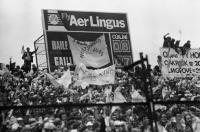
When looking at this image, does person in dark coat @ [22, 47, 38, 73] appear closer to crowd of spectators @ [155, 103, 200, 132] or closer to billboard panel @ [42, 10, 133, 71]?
billboard panel @ [42, 10, 133, 71]

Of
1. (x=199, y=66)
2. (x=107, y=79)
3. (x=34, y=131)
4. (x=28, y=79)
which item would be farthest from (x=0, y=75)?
(x=34, y=131)

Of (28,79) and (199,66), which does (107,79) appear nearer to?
(28,79)

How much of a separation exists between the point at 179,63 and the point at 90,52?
6.09m

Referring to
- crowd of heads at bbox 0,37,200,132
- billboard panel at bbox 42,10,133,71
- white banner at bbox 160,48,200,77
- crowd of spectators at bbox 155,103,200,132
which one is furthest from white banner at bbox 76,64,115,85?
crowd of spectators at bbox 155,103,200,132

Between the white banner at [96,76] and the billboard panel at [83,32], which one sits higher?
the billboard panel at [83,32]

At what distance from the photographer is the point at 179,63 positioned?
2219 centimetres

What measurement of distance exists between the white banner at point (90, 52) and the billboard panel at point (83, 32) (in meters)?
0.28

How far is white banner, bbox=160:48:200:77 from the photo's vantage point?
21.8m

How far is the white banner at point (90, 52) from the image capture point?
1043 inches

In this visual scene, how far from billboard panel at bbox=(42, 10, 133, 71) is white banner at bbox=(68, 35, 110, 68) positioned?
0.28 metres

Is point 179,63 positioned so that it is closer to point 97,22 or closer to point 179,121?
point 97,22

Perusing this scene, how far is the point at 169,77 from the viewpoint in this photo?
2247cm

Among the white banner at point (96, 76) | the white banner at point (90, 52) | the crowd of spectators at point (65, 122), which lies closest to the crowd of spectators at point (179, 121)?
the crowd of spectators at point (65, 122)

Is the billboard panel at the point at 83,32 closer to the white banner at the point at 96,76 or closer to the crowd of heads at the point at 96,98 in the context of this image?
the crowd of heads at the point at 96,98
